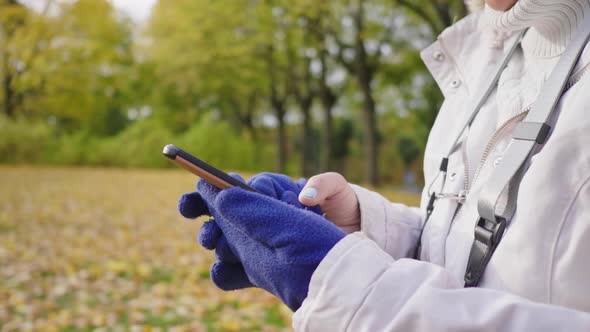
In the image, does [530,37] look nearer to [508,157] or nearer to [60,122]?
[508,157]

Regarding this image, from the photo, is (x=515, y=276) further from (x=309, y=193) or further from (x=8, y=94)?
(x=8, y=94)

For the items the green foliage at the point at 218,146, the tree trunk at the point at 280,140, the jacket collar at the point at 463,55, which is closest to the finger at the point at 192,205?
the jacket collar at the point at 463,55

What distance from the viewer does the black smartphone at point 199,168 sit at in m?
1.01

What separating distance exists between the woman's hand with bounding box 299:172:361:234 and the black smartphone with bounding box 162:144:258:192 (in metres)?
0.21

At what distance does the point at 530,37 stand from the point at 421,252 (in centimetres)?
58

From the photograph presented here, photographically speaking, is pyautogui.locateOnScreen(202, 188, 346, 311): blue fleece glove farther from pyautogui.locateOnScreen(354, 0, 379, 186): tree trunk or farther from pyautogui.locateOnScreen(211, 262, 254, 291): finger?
pyautogui.locateOnScreen(354, 0, 379, 186): tree trunk

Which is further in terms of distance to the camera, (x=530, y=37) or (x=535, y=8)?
(x=530, y=37)

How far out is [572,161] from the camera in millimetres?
899

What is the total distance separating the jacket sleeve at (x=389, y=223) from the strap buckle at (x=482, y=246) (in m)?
0.38

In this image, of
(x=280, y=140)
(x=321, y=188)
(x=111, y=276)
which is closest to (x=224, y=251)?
(x=321, y=188)

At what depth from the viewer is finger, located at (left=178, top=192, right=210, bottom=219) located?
3.72 feet

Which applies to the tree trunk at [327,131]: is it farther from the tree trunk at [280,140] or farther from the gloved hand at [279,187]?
the gloved hand at [279,187]

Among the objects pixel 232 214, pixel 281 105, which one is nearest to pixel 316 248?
pixel 232 214

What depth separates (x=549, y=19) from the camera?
3.66 feet
